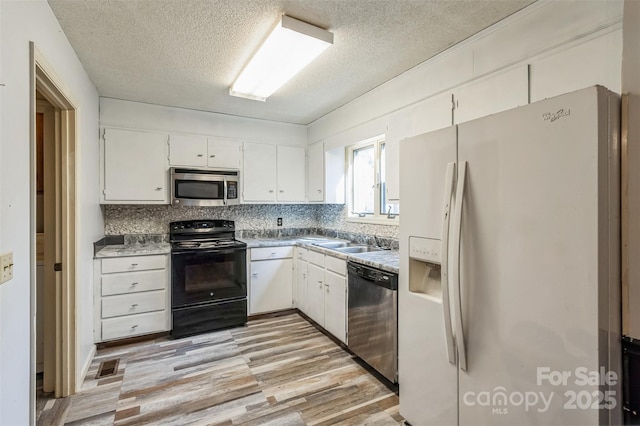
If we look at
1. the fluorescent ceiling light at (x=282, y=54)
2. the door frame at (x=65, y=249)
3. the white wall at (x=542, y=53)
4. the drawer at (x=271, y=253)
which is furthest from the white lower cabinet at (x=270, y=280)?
the white wall at (x=542, y=53)

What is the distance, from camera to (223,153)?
12.1ft

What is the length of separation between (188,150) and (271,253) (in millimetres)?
1523

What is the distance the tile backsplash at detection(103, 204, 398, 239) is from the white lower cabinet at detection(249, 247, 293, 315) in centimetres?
71

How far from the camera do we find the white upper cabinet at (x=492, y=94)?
175cm

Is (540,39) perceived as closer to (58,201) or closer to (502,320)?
(502,320)

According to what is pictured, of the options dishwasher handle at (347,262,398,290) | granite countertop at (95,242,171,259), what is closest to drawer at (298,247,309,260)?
dishwasher handle at (347,262,398,290)

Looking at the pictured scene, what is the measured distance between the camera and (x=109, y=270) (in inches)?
112

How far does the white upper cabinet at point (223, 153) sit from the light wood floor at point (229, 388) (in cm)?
196

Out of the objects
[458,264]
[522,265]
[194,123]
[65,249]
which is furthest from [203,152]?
[522,265]

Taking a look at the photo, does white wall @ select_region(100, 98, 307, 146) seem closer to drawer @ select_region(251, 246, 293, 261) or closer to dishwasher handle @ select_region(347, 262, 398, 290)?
drawer @ select_region(251, 246, 293, 261)

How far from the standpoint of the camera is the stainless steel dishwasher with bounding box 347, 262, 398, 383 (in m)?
2.12

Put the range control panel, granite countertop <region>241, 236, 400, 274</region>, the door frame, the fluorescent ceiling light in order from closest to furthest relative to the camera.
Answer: the range control panel
the fluorescent ceiling light
the door frame
granite countertop <region>241, 236, 400, 274</region>
